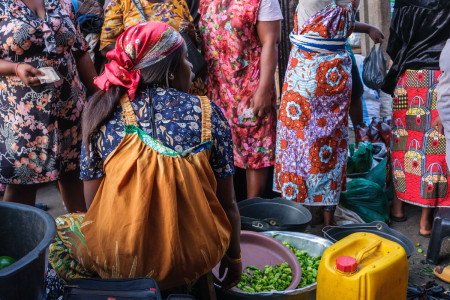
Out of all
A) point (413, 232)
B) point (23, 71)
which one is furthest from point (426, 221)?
point (23, 71)

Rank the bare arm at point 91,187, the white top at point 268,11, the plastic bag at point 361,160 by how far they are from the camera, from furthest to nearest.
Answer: the plastic bag at point 361,160 < the white top at point 268,11 < the bare arm at point 91,187

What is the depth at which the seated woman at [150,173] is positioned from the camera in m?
1.64

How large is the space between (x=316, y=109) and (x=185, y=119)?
5.46 ft

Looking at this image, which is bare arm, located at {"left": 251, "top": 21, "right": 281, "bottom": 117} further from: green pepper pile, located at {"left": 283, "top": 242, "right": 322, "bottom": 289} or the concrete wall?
the concrete wall

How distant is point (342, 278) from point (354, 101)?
103 inches

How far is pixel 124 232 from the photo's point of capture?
5.40ft

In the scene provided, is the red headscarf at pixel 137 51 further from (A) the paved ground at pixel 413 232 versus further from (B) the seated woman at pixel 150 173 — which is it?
(A) the paved ground at pixel 413 232

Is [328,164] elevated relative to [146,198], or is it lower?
lower

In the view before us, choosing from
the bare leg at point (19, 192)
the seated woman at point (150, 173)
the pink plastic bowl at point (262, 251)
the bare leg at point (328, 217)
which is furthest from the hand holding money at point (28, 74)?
the bare leg at point (328, 217)

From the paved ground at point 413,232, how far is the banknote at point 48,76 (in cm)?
181

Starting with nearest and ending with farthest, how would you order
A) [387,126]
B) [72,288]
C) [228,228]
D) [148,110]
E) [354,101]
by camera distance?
1. [72,288]
2. [148,110]
3. [228,228]
4. [354,101]
5. [387,126]

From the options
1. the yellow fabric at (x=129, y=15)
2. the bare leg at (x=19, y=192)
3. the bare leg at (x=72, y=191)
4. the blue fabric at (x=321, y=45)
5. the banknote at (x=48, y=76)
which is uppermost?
the yellow fabric at (x=129, y=15)

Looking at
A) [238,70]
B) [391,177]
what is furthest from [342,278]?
[391,177]

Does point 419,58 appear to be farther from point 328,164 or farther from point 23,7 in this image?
point 23,7
